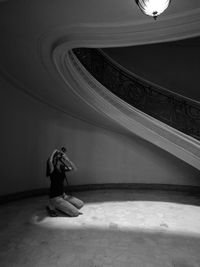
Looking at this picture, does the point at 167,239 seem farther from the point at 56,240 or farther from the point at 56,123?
the point at 56,123

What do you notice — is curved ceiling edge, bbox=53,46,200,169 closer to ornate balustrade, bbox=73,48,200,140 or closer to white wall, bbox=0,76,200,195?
ornate balustrade, bbox=73,48,200,140

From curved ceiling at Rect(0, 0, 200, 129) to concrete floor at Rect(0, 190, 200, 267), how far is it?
10.0ft

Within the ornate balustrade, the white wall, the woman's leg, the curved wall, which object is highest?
the curved wall

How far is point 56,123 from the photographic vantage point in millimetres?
6617

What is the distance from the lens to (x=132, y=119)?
18.1 feet

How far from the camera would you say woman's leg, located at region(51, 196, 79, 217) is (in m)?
4.62

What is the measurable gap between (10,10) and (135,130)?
372cm

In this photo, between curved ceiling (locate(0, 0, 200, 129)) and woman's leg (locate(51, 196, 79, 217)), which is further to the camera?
woman's leg (locate(51, 196, 79, 217))

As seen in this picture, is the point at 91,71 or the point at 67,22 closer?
the point at 67,22

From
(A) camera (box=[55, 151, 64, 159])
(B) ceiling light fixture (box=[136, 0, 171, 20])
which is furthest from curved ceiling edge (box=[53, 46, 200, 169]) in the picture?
(B) ceiling light fixture (box=[136, 0, 171, 20])

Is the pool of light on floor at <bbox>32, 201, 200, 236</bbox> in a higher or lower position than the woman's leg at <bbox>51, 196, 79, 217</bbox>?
lower

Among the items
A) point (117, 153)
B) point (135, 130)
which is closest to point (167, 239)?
point (135, 130)

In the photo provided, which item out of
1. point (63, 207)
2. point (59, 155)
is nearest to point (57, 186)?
point (63, 207)

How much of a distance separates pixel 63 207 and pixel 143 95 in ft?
11.9
